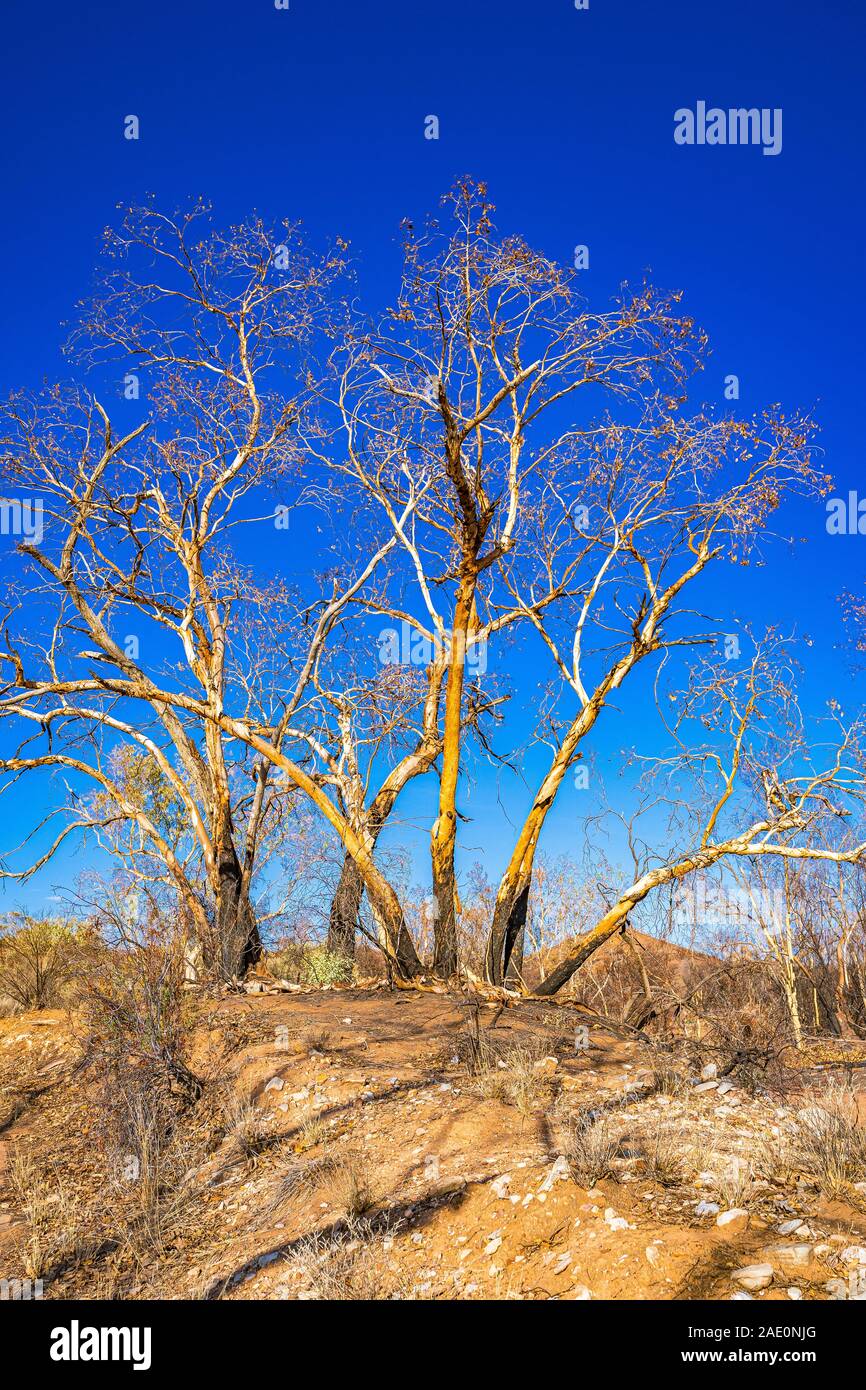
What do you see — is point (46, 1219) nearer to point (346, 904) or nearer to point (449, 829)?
point (449, 829)

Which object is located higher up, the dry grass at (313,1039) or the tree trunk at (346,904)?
the tree trunk at (346,904)

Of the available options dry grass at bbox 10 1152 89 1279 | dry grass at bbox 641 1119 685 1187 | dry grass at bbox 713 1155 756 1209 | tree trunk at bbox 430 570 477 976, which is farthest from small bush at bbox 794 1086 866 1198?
tree trunk at bbox 430 570 477 976

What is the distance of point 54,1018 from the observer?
1173 centimetres

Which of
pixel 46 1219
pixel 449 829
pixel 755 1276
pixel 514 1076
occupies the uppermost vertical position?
pixel 449 829

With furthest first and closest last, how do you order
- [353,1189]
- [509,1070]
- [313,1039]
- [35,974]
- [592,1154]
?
[35,974] < [313,1039] < [509,1070] < [353,1189] < [592,1154]

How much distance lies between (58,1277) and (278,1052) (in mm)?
2857

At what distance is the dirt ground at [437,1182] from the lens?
4.07 meters

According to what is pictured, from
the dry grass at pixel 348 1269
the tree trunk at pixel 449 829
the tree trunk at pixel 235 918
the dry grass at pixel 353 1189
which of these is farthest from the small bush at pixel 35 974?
the dry grass at pixel 348 1269

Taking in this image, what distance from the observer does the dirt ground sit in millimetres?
4074

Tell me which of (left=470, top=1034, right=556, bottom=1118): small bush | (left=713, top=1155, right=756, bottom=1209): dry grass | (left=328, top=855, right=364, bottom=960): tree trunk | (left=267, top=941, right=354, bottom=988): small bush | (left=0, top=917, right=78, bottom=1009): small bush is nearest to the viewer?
(left=713, top=1155, right=756, bottom=1209): dry grass

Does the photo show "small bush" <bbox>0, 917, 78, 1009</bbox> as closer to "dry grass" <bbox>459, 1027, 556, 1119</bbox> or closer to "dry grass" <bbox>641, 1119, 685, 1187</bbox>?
"dry grass" <bbox>459, 1027, 556, 1119</bbox>

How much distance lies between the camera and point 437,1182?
5.29m

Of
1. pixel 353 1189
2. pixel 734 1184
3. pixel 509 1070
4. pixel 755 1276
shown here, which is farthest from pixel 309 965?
pixel 755 1276

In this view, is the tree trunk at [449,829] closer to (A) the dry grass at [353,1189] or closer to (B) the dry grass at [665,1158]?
(A) the dry grass at [353,1189]
